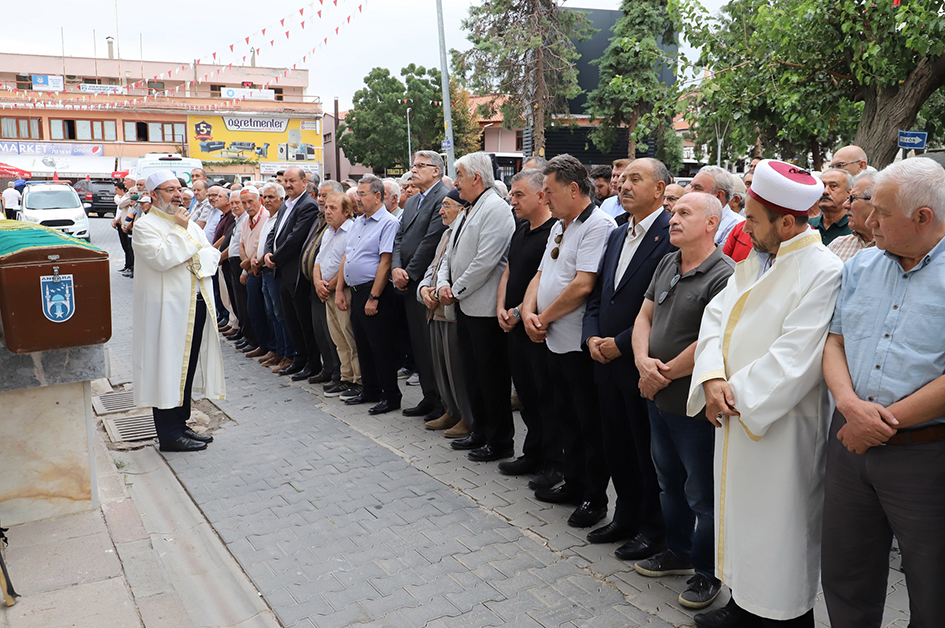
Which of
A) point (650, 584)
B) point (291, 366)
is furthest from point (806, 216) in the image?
point (291, 366)

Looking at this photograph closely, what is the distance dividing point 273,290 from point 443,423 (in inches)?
129

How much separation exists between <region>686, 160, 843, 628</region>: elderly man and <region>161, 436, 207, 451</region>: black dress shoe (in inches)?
167

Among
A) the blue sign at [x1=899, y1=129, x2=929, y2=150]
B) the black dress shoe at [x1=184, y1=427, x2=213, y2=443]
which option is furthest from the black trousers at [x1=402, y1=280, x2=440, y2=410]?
the blue sign at [x1=899, y1=129, x2=929, y2=150]

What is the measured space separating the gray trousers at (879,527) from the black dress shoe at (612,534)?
1448 millimetres

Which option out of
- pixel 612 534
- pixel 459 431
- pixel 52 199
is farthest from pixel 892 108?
pixel 52 199

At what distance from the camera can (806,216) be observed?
9.57 feet

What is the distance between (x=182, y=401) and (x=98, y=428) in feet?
3.69

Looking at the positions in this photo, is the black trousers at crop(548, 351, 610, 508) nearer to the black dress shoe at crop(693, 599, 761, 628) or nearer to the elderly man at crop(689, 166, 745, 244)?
the black dress shoe at crop(693, 599, 761, 628)

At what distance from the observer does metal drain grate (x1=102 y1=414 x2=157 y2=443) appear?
6180 mm

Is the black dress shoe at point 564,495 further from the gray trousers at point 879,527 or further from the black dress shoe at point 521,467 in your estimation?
the gray trousers at point 879,527

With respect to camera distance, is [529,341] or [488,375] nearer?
[529,341]

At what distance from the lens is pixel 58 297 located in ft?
13.9

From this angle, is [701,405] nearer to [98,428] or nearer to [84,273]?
[84,273]

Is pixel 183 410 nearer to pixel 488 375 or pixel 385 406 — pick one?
pixel 385 406
